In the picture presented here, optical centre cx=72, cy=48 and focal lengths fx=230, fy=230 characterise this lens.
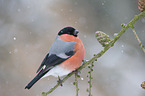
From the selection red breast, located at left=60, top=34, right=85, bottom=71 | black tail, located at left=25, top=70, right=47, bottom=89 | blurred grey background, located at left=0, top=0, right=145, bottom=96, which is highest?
blurred grey background, located at left=0, top=0, right=145, bottom=96

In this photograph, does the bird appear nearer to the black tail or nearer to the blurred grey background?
the black tail

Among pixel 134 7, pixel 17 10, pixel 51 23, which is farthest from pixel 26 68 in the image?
pixel 134 7

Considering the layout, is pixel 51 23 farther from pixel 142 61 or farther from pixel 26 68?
pixel 142 61

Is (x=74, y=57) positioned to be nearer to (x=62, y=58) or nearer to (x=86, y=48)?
(x=62, y=58)

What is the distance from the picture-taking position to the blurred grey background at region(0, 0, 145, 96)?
271 cm

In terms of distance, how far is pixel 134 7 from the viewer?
266 centimetres

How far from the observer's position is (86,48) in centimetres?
287

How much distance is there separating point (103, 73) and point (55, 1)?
1.29 meters

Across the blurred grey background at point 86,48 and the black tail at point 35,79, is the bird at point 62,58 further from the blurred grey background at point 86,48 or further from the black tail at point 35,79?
the blurred grey background at point 86,48

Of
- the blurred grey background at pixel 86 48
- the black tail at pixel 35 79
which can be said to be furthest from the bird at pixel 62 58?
the blurred grey background at pixel 86 48

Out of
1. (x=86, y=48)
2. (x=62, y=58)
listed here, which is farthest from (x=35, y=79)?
(x=86, y=48)

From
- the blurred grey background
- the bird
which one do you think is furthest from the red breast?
the blurred grey background

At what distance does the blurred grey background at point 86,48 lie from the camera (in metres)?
2.71

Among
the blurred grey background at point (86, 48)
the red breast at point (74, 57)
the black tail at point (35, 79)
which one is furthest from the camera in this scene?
the blurred grey background at point (86, 48)
